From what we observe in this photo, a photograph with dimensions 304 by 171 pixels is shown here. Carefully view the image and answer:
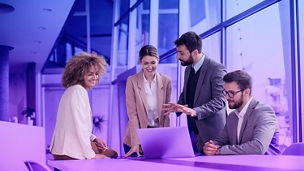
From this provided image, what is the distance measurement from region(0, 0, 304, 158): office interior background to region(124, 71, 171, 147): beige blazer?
2.23 feet

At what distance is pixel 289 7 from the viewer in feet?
9.10

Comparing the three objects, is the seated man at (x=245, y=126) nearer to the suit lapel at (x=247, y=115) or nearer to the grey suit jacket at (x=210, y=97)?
the suit lapel at (x=247, y=115)

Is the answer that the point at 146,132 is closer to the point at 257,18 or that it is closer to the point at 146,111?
the point at 146,111

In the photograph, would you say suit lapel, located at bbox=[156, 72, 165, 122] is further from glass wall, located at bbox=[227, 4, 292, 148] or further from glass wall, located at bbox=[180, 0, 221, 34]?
glass wall, located at bbox=[180, 0, 221, 34]

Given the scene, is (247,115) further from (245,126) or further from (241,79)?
(241,79)

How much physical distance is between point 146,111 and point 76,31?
10.3 m

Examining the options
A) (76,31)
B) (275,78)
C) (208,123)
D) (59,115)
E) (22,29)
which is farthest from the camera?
(76,31)

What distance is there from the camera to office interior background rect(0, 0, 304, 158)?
2.86 metres

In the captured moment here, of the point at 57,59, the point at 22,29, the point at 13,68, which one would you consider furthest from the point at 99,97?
the point at 22,29

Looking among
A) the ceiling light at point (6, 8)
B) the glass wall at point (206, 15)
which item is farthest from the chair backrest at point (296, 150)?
the ceiling light at point (6, 8)

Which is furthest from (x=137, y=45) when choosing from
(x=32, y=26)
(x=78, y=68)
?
(x=78, y=68)

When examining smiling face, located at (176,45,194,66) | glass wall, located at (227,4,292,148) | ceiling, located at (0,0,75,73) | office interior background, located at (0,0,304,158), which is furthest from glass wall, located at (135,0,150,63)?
smiling face, located at (176,45,194,66)

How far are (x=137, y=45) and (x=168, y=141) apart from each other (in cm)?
601

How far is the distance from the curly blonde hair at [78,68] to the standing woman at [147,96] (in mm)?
672
